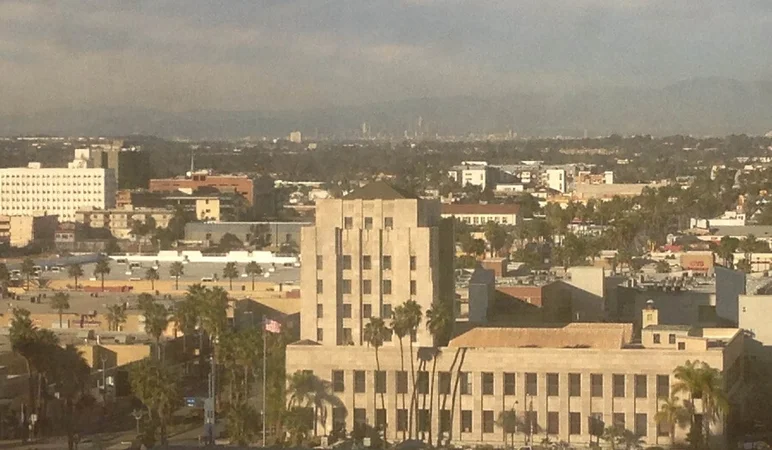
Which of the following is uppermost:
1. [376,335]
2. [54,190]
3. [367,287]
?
[54,190]

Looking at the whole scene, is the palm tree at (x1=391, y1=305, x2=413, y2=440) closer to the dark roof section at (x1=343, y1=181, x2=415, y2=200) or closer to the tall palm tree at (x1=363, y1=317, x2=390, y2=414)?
the tall palm tree at (x1=363, y1=317, x2=390, y2=414)

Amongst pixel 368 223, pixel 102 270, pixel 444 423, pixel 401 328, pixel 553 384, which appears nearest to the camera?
pixel 553 384

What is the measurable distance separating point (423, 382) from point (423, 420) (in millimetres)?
814

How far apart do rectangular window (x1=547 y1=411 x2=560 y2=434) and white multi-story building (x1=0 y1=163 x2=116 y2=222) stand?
290 ft

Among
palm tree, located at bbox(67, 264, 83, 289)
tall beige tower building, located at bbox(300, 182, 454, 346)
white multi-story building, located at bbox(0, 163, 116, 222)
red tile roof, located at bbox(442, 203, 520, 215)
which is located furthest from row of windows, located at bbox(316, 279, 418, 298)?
white multi-story building, located at bbox(0, 163, 116, 222)

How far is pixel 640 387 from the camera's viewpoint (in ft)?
119

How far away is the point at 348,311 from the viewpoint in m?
38.9

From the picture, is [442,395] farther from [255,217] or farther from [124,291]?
[255,217]

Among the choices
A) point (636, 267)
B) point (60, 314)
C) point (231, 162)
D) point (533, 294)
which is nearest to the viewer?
point (533, 294)

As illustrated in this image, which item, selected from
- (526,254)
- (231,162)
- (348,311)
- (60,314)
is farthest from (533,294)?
(231,162)

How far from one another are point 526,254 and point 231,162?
68.2 m

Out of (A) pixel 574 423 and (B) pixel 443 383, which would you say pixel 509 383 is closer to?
(B) pixel 443 383

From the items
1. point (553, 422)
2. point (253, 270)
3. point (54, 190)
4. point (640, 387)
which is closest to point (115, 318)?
point (253, 270)

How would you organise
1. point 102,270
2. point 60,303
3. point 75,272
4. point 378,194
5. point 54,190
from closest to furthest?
1. point 378,194
2. point 60,303
3. point 102,270
4. point 75,272
5. point 54,190
